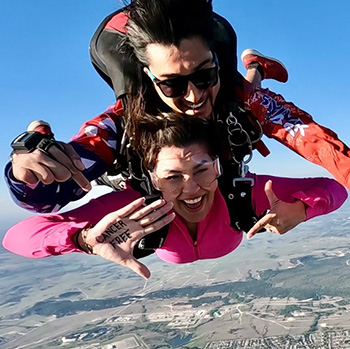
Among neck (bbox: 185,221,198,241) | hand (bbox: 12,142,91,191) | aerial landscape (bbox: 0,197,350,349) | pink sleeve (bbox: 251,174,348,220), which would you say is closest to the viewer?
hand (bbox: 12,142,91,191)

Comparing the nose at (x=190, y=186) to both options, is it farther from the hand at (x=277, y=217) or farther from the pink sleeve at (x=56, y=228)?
the hand at (x=277, y=217)

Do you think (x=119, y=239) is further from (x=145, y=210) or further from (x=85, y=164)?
(x=85, y=164)

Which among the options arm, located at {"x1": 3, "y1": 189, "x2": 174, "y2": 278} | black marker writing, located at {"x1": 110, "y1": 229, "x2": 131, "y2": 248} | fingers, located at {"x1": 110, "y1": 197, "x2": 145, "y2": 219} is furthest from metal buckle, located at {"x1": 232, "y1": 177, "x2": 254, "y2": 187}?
black marker writing, located at {"x1": 110, "y1": 229, "x2": 131, "y2": 248}

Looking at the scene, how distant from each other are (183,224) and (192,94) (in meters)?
0.76

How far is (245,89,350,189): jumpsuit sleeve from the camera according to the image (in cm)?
154

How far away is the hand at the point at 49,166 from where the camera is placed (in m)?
1.28

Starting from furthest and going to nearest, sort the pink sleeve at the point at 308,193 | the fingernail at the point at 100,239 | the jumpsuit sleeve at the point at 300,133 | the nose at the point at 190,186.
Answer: the nose at the point at 190,186 < the pink sleeve at the point at 308,193 < the fingernail at the point at 100,239 < the jumpsuit sleeve at the point at 300,133

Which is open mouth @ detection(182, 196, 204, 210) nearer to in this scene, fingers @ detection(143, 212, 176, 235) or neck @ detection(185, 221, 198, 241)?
neck @ detection(185, 221, 198, 241)

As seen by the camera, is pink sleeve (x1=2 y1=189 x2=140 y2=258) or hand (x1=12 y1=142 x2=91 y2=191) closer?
hand (x1=12 y1=142 x2=91 y2=191)

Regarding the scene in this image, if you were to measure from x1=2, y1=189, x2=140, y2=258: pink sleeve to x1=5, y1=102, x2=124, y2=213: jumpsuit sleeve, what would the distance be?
12 centimetres

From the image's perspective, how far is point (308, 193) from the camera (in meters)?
1.92

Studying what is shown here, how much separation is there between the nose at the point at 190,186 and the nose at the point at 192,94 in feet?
1.57

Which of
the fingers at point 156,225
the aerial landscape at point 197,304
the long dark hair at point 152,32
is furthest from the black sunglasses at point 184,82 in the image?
the aerial landscape at point 197,304

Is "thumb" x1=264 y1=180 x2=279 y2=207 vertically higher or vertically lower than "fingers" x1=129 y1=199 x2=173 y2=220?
lower
